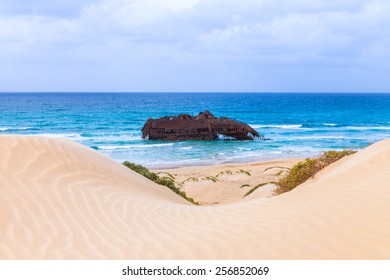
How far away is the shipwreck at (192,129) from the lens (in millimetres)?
38719

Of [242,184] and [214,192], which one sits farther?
[242,184]

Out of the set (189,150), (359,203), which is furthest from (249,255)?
(189,150)

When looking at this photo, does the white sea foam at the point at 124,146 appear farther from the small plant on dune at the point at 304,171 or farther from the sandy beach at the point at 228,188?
the small plant on dune at the point at 304,171

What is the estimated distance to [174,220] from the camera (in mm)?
5922

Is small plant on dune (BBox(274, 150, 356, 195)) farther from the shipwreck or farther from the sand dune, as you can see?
the shipwreck

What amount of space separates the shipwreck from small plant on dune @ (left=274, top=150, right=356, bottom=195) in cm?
2813

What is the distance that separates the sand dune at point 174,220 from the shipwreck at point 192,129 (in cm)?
3059

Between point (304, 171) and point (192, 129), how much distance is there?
28976mm

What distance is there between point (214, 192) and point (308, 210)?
910 centimetres

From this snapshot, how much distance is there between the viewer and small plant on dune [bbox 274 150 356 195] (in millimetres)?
9898

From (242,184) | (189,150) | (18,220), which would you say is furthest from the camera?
(189,150)

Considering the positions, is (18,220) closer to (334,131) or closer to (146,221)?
(146,221)

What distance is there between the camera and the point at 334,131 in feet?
151

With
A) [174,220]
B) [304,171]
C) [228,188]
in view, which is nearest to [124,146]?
[228,188]
